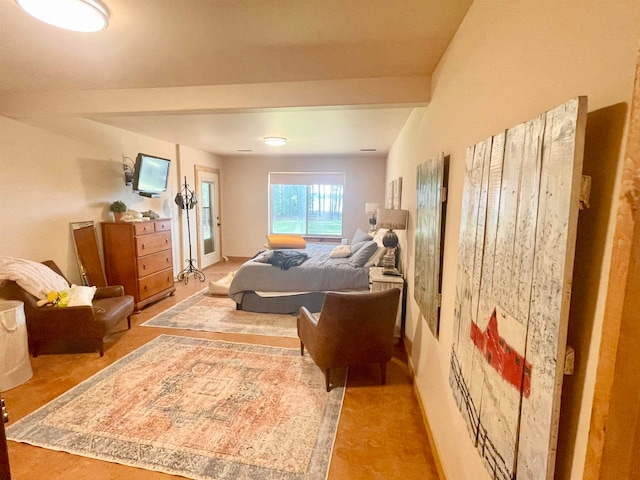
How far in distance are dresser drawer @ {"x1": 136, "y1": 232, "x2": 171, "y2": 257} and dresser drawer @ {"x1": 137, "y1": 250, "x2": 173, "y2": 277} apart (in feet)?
0.20

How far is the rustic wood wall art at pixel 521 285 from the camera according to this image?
0.69 m

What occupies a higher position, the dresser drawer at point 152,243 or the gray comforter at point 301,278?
the dresser drawer at point 152,243

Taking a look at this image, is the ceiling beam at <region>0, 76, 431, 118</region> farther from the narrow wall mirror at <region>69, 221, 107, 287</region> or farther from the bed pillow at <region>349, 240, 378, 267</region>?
the bed pillow at <region>349, 240, 378, 267</region>

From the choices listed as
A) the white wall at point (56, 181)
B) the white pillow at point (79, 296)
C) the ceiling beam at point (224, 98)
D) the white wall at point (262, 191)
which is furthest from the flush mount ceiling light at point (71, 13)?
the white wall at point (262, 191)

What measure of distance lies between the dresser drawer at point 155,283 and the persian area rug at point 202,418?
1.38 meters

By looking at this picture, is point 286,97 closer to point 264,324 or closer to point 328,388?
point 328,388

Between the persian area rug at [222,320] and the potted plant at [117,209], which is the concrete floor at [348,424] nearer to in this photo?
the persian area rug at [222,320]

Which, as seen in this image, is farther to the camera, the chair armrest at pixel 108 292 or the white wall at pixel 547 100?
the chair armrest at pixel 108 292

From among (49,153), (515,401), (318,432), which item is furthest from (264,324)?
(515,401)

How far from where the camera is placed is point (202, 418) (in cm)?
218

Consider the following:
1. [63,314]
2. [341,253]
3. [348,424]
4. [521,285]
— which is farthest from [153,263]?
[521,285]

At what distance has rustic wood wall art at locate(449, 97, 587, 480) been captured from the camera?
2.26 ft

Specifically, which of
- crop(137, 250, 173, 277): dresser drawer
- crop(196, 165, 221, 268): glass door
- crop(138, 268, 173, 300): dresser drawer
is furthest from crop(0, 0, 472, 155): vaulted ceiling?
crop(196, 165, 221, 268): glass door

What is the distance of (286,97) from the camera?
8.06 feet
